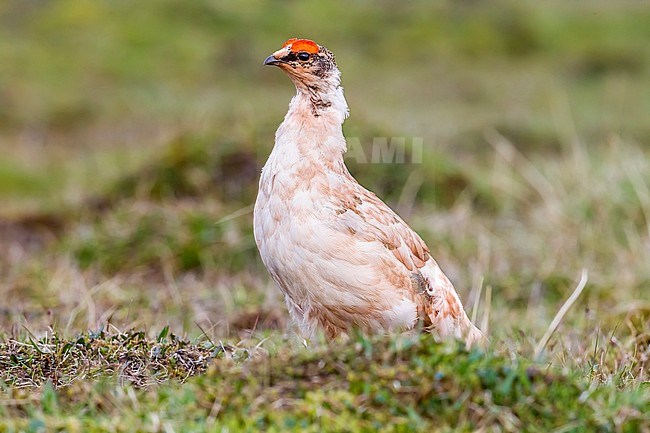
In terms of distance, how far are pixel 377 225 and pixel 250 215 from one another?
451 centimetres

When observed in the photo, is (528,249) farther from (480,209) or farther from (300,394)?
(300,394)

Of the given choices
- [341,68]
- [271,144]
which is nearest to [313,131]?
[271,144]

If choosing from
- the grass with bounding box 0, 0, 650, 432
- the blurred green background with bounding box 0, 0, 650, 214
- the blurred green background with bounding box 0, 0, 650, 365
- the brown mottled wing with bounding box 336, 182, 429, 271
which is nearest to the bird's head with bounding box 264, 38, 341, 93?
the brown mottled wing with bounding box 336, 182, 429, 271

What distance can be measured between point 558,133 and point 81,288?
12.8 meters

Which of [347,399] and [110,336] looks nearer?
[347,399]

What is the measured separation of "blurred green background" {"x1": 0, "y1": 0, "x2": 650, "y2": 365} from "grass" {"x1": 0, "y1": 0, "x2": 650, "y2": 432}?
0.04 m

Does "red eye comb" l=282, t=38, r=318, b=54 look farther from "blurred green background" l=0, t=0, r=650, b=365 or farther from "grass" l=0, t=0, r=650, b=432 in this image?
"blurred green background" l=0, t=0, r=650, b=365

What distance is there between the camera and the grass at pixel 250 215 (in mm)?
3852

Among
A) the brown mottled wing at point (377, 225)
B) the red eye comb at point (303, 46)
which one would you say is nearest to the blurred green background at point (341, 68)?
the red eye comb at point (303, 46)

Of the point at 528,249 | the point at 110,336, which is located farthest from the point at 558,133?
the point at 110,336

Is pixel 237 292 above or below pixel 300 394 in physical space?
below

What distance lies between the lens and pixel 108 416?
3.83 metres

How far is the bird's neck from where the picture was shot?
518 cm

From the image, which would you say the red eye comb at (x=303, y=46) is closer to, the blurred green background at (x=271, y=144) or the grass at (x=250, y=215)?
the grass at (x=250, y=215)
